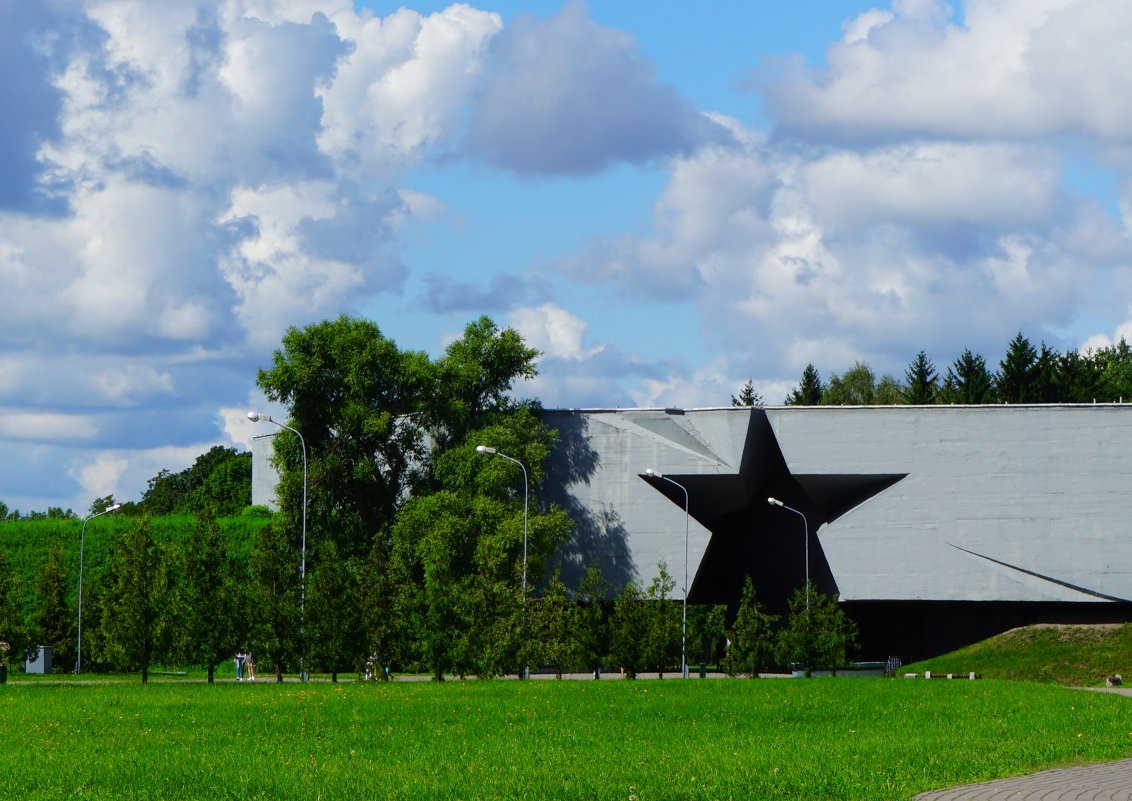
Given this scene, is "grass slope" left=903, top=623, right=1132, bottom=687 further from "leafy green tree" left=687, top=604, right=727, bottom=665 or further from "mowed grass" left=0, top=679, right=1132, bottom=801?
"mowed grass" left=0, top=679, right=1132, bottom=801

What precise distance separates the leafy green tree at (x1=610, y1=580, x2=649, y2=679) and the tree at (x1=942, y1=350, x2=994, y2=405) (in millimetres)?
48367

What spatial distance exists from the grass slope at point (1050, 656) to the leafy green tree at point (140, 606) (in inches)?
1246

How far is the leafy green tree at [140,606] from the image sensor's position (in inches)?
1628

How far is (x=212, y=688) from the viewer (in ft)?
112

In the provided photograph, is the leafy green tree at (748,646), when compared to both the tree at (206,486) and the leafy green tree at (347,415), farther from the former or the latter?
the tree at (206,486)

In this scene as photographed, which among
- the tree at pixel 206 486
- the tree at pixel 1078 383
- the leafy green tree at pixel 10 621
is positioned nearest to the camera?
the leafy green tree at pixel 10 621

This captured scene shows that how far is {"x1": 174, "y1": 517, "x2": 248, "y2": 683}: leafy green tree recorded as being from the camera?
41625 millimetres

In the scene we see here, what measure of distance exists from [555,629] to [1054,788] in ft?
112

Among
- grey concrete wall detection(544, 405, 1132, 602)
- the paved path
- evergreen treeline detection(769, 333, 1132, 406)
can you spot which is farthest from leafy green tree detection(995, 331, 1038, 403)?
the paved path

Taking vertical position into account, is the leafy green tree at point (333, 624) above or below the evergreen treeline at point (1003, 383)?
below

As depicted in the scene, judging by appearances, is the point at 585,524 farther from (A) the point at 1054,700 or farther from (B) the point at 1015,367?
(B) the point at 1015,367

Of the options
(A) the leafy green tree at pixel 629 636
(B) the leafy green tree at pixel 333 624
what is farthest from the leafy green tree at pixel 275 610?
(A) the leafy green tree at pixel 629 636

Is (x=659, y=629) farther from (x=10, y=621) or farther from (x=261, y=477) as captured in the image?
(x=261, y=477)

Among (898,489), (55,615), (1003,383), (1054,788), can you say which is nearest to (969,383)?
(1003,383)
